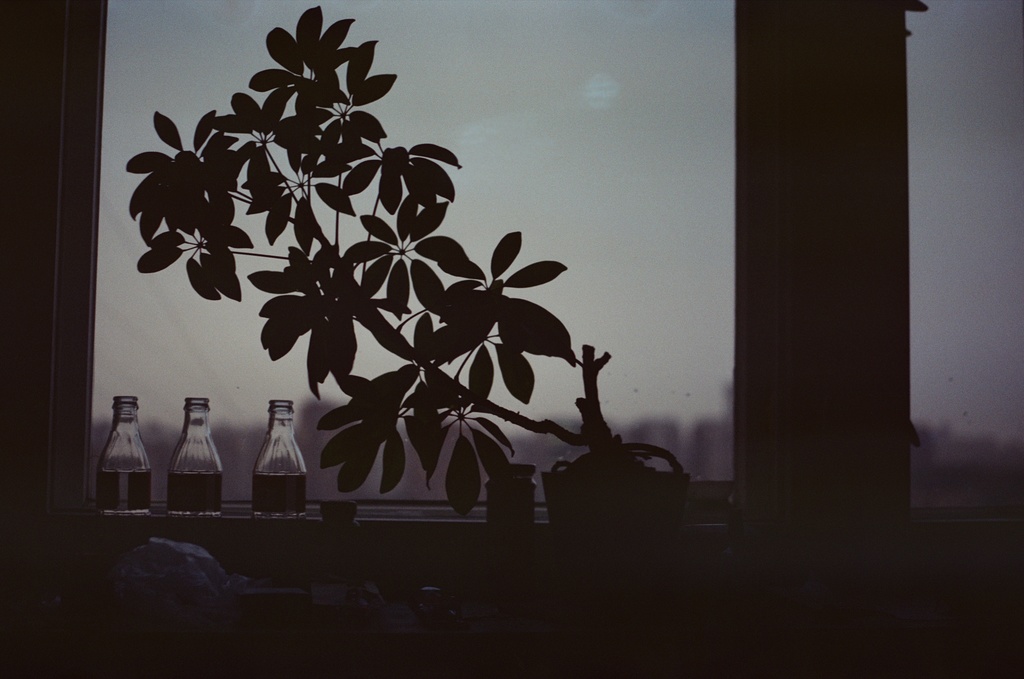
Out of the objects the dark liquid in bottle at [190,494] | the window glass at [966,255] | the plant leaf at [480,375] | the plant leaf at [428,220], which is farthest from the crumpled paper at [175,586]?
the window glass at [966,255]

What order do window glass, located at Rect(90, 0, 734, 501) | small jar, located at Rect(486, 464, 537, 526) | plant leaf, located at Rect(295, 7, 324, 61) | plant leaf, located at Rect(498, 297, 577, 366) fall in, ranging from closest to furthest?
1. plant leaf, located at Rect(498, 297, 577, 366)
2. plant leaf, located at Rect(295, 7, 324, 61)
3. small jar, located at Rect(486, 464, 537, 526)
4. window glass, located at Rect(90, 0, 734, 501)

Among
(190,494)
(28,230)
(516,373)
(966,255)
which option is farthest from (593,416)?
(28,230)

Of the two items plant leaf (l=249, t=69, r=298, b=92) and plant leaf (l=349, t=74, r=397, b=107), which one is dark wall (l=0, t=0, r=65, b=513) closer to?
plant leaf (l=249, t=69, r=298, b=92)

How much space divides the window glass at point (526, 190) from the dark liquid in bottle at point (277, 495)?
101mm

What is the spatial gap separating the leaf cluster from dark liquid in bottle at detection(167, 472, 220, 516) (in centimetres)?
36

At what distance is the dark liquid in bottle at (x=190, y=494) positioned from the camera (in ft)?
4.80

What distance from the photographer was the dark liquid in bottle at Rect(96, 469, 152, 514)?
147 centimetres

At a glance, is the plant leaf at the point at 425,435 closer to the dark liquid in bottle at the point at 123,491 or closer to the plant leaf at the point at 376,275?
the plant leaf at the point at 376,275

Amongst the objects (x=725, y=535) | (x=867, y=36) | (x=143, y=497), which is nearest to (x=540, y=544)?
(x=725, y=535)

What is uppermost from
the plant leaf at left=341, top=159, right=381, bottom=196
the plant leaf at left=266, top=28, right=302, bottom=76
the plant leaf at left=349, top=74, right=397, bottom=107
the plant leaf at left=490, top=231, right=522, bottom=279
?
the plant leaf at left=266, top=28, right=302, bottom=76

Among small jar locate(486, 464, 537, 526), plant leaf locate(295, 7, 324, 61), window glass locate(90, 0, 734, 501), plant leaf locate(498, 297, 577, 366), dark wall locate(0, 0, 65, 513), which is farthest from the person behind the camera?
window glass locate(90, 0, 734, 501)

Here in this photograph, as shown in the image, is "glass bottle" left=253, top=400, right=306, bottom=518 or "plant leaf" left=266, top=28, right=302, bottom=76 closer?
"plant leaf" left=266, top=28, right=302, bottom=76

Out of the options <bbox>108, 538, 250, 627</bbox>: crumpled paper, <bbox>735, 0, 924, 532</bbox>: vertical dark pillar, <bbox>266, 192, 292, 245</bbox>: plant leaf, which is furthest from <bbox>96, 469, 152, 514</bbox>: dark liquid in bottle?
<bbox>735, 0, 924, 532</bbox>: vertical dark pillar

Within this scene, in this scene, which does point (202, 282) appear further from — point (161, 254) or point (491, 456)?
point (491, 456)
